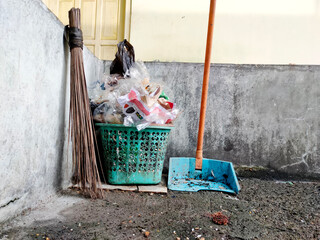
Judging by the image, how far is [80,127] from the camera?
149cm

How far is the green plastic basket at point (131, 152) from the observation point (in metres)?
1.74

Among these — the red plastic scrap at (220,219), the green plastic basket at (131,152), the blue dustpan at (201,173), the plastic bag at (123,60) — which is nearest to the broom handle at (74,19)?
the plastic bag at (123,60)

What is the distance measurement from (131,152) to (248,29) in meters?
2.19

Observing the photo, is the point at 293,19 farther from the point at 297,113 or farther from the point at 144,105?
the point at 144,105

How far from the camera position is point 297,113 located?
2365 mm

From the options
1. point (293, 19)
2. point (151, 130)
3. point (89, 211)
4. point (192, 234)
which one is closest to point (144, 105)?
point (151, 130)

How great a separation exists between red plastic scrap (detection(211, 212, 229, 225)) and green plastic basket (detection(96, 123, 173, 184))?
65cm

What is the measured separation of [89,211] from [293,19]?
309 centimetres

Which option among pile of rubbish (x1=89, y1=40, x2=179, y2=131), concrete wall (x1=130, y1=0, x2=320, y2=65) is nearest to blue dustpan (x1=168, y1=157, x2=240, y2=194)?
pile of rubbish (x1=89, y1=40, x2=179, y2=131)

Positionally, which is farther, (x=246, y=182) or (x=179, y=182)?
(x=246, y=182)

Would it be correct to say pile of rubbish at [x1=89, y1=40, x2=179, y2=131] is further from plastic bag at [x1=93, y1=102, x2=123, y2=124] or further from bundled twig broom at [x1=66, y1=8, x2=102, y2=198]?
bundled twig broom at [x1=66, y1=8, x2=102, y2=198]

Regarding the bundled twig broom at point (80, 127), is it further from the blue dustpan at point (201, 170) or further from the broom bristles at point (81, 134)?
the blue dustpan at point (201, 170)

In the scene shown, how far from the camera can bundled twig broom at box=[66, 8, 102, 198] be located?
1.48m

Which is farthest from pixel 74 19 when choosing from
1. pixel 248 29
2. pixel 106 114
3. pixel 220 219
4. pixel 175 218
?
pixel 248 29
